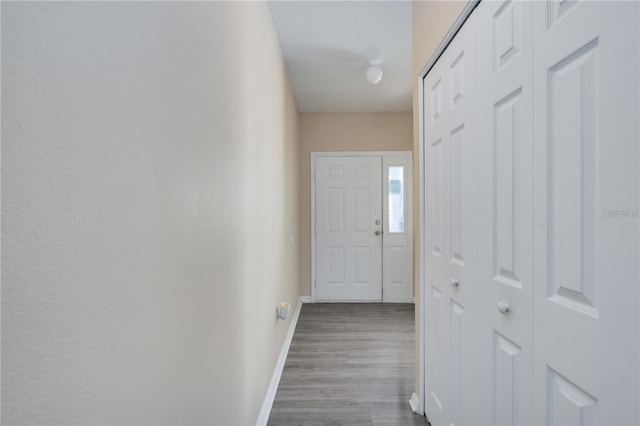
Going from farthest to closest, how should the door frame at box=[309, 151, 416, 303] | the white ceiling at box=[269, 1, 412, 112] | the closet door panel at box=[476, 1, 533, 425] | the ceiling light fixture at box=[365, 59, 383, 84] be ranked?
the door frame at box=[309, 151, 416, 303]
the ceiling light fixture at box=[365, 59, 383, 84]
the white ceiling at box=[269, 1, 412, 112]
the closet door panel at box=[476, 1, 533, 425]

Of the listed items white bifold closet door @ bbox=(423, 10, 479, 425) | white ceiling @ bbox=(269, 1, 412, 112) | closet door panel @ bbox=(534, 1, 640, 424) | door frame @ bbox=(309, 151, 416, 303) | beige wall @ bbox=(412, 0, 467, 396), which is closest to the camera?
closet door panel @ bbox=(534, 1, 640, 424)

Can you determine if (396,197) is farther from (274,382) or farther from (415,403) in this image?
(274,382)

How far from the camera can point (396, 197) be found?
4.09 metres

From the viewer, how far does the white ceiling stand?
2.06m

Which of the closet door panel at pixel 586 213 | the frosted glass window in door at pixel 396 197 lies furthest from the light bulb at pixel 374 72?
the closet door panel at pixel 586 213

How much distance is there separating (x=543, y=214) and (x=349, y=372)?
1903 millimetres

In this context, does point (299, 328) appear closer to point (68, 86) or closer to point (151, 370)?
point (151, 370)

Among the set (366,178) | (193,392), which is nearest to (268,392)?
(193,392)

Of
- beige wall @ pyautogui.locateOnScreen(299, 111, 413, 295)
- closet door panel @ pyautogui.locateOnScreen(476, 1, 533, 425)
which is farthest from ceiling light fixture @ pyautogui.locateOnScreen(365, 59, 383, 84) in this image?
closet door panel @ pyautogui.locateOnScreen(476, 1, 533, 425)

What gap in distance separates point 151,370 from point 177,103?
2.06ft

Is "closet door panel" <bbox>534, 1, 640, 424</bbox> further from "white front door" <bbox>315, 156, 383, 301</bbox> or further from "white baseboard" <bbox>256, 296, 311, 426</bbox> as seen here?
"white front door" <bbox>315, 156, 383, 301</bbox>

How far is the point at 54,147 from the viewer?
433 mm

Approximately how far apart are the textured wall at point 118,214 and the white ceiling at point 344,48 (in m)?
1.07

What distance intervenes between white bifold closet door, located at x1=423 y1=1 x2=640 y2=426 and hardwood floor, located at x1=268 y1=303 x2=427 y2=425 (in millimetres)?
613
